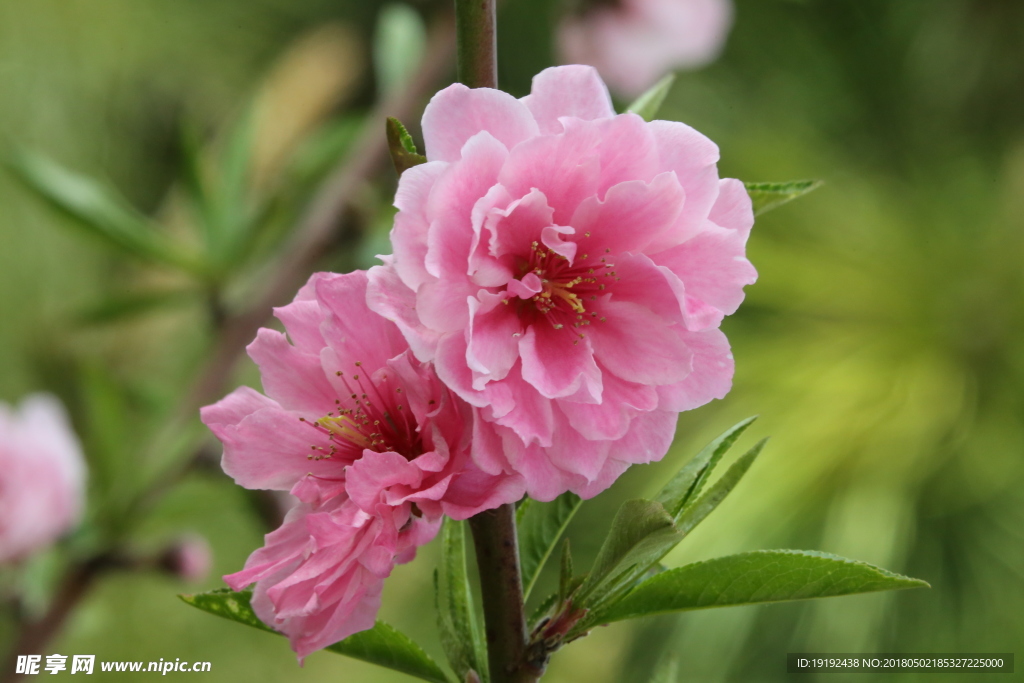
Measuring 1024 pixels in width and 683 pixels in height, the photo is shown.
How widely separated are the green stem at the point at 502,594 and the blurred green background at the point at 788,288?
3.47 ft

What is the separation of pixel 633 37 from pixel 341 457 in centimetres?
51

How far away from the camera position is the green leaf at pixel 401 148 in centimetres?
18

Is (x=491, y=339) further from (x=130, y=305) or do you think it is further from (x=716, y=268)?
(x=130, y=305)

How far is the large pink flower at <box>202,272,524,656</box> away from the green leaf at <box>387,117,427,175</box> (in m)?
0.03

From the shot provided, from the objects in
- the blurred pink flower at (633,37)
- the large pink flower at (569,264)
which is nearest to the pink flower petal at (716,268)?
the large pink flower at (569,264)

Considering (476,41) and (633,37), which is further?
(633,37)

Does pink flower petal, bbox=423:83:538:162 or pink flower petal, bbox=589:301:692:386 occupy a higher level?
pink flower petal, bbox=423:83:538:162

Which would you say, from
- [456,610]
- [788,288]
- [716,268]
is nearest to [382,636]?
[456,610]

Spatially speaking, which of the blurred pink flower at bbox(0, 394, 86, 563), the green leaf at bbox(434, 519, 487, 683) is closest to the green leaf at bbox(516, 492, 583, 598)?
the green leaf at bbox(434, 519, 487, 683)

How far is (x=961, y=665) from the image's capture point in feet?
1.41

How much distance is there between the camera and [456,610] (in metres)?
0.23

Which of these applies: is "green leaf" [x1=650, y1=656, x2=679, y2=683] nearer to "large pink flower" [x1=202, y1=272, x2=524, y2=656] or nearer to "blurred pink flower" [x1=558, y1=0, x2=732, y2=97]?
"large pink flower" [x1=202, y1=272, x2=524, y2=656]

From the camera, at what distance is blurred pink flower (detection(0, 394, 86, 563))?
56 cm

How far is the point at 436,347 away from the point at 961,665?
0.38 metres
